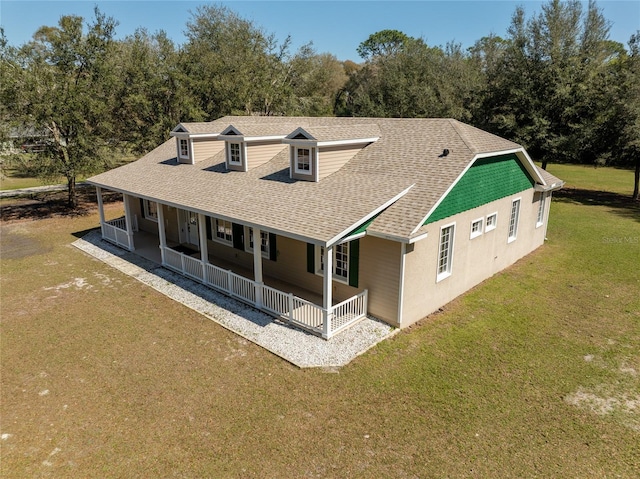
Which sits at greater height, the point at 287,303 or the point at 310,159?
the point at 310,159

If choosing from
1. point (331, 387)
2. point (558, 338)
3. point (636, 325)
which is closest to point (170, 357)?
point (331, 387)

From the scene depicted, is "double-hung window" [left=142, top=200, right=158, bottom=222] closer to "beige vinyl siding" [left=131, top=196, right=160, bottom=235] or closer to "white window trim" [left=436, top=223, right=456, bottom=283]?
"beige vinyl siding" [left=131, top=196, right=160, bottom=235]

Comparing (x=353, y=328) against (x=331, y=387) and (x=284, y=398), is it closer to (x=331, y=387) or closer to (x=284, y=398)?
(x=331, y=387)

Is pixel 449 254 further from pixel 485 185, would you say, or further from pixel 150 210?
pixel 150 210

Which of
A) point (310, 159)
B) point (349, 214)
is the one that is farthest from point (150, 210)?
point (349, 214)

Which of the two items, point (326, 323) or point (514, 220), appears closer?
point (326, 323)

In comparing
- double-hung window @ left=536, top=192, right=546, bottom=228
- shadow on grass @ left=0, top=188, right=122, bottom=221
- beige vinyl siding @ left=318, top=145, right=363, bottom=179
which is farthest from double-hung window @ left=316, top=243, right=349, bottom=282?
shadow on grass @ left=0, top=188, right=122, bottom=221
